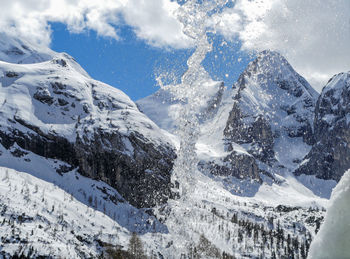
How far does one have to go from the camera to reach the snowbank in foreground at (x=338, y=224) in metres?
3.89

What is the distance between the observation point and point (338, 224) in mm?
3947

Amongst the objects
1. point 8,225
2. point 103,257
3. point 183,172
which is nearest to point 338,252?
point 183,172

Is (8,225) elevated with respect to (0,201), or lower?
lower

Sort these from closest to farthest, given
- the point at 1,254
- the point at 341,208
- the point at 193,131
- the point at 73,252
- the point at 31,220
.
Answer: the point at 341,208 < the point at 193,131 < the point at 1,254 < the point at 73,252 < the point at 31,220

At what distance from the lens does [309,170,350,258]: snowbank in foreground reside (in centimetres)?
389

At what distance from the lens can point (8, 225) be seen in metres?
177

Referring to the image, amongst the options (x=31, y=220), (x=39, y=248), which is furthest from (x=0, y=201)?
(x=39, y=248)

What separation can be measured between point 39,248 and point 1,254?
65.4ft

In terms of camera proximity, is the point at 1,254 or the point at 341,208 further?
the point at 1,254

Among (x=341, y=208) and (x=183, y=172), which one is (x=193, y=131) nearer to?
(x=183, y=172)

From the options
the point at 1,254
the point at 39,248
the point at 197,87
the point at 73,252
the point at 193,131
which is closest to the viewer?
the point at 197,87

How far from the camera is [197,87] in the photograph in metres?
66.4

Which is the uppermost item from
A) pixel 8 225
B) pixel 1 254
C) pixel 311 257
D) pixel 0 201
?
pixel 0 201

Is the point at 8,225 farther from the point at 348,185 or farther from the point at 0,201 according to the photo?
the point at 348,185
